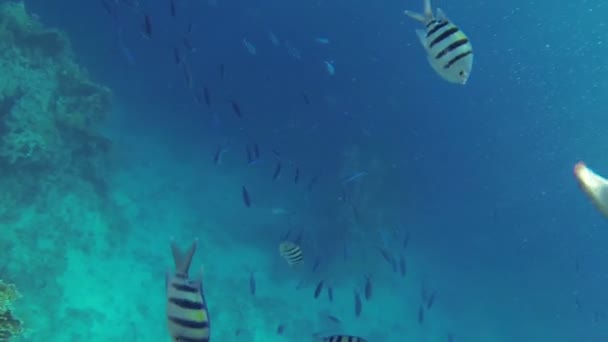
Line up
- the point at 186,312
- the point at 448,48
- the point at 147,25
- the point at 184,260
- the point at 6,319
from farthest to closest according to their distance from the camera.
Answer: the point at 147,25, the point at 6,319, the point at 448,48, the point at 184,260, the point at 186,312

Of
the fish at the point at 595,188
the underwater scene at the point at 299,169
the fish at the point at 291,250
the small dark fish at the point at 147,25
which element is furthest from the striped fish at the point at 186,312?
the small dark fish at the point at 147,25

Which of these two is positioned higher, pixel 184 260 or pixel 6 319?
pixel 6 319

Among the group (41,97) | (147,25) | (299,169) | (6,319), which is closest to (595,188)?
(6,319)

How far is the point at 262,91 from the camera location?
99.0ft

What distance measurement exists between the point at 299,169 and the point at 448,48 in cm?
777

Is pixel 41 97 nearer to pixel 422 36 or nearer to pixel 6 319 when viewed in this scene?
pixel 6 319

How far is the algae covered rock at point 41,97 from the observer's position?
12.3m

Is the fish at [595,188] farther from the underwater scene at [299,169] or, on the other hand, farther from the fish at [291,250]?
the fish at [291,250]

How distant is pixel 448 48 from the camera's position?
113 inches

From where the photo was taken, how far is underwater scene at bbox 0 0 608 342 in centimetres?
1172

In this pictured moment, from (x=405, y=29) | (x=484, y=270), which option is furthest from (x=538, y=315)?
(x=405, y=29)

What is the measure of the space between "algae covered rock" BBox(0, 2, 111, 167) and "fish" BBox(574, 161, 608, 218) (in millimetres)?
13403

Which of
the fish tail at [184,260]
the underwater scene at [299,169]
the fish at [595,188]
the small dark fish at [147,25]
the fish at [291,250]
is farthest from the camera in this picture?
the underwater scene at [299,169]

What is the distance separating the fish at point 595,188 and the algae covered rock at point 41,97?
Answer: 13403 mm
